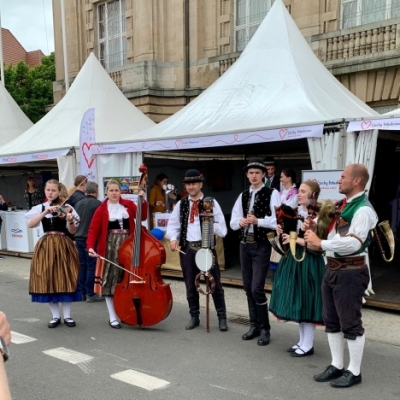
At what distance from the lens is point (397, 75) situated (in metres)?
10.9

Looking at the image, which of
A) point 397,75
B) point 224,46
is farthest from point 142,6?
point 397,75

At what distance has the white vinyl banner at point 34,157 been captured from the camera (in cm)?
967

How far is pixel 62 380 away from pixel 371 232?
2797 millimetres

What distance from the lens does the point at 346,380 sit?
361 cm

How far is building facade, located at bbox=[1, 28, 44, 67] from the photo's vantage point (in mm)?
45781

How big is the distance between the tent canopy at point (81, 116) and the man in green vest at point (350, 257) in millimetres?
7609

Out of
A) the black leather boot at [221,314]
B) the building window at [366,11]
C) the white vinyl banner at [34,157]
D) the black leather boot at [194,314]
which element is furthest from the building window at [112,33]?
→ the black leather boot at [221,314]

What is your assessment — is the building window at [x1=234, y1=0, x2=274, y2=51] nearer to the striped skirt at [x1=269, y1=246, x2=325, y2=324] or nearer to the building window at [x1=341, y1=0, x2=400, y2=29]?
the building window at [x1=341, y1=0, x2=400, y2=29]

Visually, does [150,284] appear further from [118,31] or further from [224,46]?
[118,31]

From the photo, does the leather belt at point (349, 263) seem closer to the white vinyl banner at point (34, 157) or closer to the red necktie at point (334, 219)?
the red necktie at point (334, 219)

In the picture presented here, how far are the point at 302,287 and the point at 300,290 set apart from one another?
34 mm

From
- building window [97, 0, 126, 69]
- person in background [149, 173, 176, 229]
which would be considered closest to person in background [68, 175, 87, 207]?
person in background [149, 173, 176, 229]

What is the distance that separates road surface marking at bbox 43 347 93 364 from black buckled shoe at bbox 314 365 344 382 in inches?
81.8

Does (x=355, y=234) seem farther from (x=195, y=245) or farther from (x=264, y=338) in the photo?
(x=195, y=245)
